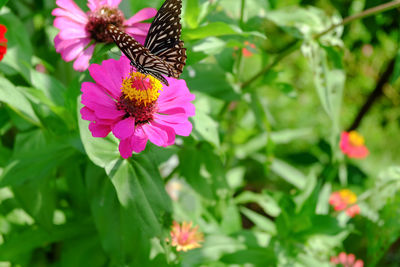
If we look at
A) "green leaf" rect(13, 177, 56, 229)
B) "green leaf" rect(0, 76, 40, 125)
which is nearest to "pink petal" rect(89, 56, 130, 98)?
"green leaf" rect(0, 76, 40, 125)

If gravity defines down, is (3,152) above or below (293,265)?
Result: above

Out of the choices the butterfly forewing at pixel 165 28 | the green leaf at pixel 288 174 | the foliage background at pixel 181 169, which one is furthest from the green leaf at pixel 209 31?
the green leaf at pixel 288 174


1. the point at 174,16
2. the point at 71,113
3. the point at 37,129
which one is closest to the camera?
the point at 174,16

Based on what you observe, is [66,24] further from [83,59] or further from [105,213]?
[105,213]

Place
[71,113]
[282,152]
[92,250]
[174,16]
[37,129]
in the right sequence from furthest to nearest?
1. [282,152]
2. [92,250]
3. [37,129]
4. [71,113]
5. [174,16]

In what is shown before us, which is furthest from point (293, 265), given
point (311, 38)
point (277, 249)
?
point (311, 38)

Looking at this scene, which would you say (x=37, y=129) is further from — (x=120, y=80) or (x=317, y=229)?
(x=317, y=229)

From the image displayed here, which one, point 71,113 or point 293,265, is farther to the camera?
point 293,265

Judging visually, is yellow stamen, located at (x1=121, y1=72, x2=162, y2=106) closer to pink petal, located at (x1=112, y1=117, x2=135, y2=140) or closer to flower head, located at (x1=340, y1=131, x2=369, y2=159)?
pink petal, located at (x1=112, y1=117, x2=135, y2=140)

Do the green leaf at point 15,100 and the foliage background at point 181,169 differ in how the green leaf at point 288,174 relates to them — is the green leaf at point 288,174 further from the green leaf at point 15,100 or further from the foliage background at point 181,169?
the green leaf at point 15,100
